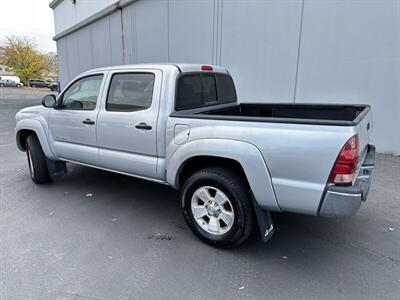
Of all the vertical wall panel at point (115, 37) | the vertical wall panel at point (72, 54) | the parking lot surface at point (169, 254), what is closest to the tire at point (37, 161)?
the parking lot surface at point (169, 254)

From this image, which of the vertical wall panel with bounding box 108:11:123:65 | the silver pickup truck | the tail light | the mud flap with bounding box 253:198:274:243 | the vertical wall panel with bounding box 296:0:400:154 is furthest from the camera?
the vertical wall panel with bounding box 108:11:123:65

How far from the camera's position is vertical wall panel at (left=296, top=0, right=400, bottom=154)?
607 centimetres

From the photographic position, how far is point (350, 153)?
2252 millimetres

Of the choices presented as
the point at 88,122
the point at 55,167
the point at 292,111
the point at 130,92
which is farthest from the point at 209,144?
the point at 55,167

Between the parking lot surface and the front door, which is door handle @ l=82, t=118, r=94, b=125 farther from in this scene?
the parking lot surface

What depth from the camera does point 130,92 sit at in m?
3.66

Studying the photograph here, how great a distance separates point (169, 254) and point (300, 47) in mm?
6177

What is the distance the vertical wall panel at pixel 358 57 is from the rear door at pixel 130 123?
5.00 m

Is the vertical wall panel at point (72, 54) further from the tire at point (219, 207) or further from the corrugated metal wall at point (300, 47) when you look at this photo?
the tire at point (219, 207)

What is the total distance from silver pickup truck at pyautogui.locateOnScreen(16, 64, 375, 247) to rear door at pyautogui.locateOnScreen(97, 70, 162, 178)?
0.01 m

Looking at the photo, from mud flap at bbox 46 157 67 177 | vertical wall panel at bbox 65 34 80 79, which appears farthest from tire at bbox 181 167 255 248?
vertical wall panel at bbox 65 34 80 79

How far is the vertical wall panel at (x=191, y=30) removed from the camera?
8.98 m

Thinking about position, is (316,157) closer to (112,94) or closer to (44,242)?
(112,94)

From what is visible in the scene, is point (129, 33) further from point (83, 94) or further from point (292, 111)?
point (292, 111)
